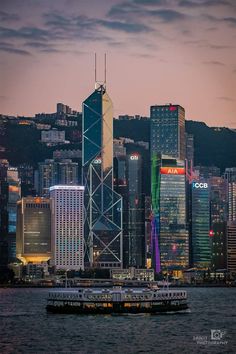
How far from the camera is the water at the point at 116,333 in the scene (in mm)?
76750

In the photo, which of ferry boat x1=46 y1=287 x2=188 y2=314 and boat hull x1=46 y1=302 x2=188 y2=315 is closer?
boat hull x1=46 y1=302 x2=188 y2=315

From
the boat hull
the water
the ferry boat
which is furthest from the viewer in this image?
the ferry boat

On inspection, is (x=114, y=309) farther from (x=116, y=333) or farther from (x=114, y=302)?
(x=116, y=333)

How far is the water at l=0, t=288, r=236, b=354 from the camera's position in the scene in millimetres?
76750

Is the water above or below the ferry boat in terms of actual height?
below

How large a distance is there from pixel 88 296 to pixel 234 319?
12878 mm

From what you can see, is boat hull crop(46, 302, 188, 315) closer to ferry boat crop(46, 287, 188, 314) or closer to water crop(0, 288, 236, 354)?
ferry boat crop(46, 287, 188, 314)

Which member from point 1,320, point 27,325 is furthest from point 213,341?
A: point 1,320

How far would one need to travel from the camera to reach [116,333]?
8656cm

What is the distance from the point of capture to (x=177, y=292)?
10569cm

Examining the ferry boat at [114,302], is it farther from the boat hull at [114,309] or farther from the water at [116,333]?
the water at [116,333]

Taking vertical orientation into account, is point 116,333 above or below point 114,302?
below

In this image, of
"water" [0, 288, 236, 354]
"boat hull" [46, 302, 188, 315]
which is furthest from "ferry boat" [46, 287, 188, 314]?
"water" [0, 288, 236, 354]

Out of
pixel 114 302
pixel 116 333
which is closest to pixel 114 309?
pixel 114 302
